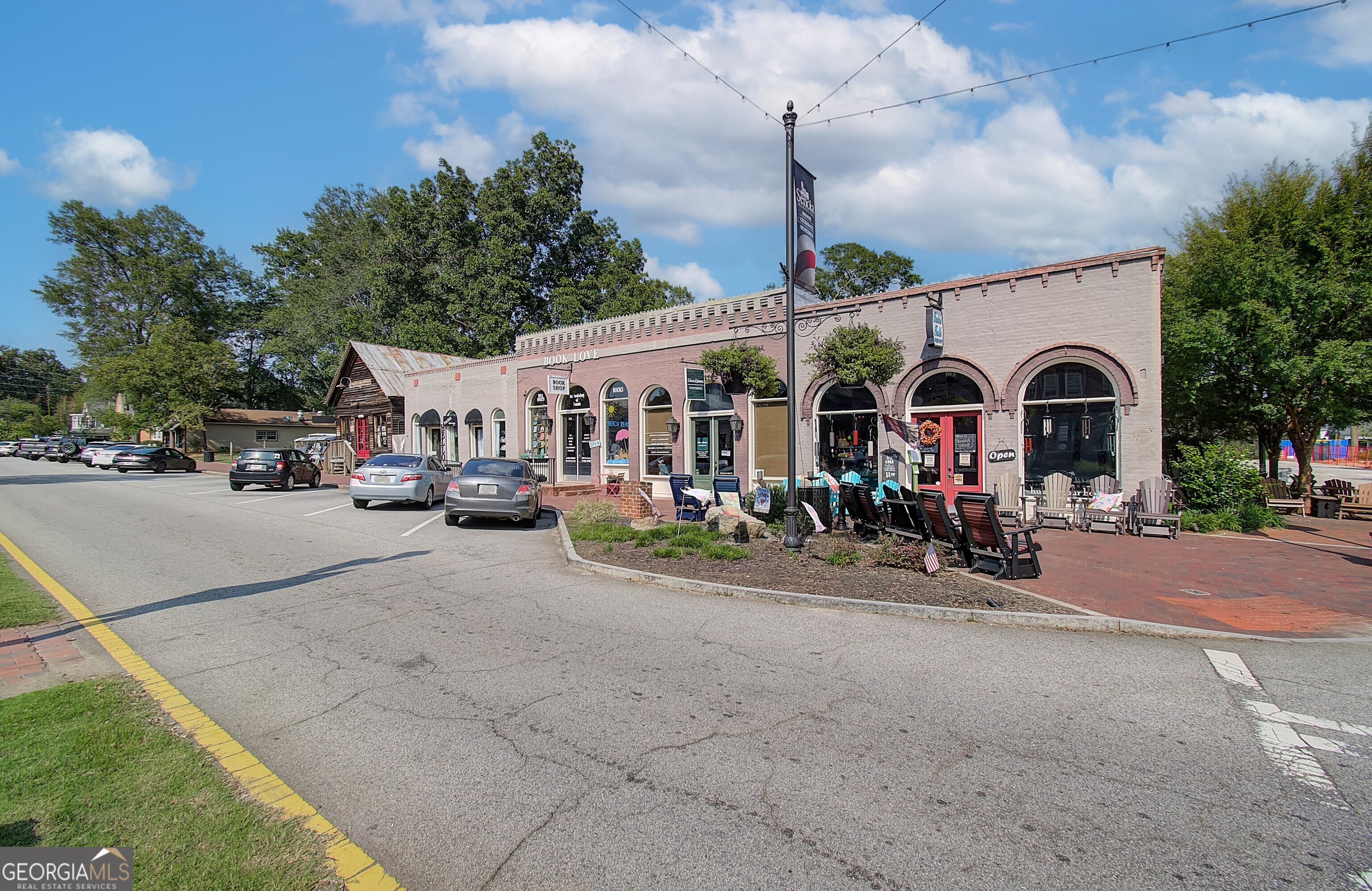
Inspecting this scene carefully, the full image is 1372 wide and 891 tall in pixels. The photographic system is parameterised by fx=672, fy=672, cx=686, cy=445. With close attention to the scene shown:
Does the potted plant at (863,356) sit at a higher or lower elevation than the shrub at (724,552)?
higher

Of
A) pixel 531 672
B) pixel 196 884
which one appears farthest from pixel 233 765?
pixel 531 672

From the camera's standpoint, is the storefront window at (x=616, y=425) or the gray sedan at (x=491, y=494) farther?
the storefront window at (x=616, y=425)

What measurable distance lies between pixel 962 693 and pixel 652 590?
13.7 feet

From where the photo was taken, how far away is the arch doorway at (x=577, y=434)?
902 inches

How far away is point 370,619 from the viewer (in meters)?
6.71

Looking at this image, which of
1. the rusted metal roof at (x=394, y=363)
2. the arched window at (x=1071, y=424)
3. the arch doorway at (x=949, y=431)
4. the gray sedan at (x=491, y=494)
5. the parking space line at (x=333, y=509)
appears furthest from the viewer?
the rusted metal roof at (x=394, y=363)

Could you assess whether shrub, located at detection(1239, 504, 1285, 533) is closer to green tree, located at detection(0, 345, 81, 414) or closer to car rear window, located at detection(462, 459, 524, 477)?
car rear window, located at detection(462, 459, 524, 477)

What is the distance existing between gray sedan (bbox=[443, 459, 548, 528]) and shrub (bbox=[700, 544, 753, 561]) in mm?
5002

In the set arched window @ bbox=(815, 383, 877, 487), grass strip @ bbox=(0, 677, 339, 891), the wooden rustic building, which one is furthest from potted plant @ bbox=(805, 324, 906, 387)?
the wooden rustic building

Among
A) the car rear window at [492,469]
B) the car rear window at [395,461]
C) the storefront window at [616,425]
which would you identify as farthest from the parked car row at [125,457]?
the car rear window at [492,469]

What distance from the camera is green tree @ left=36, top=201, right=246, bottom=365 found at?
59.1 metres

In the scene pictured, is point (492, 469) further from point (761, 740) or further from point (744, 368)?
point (761, 740)

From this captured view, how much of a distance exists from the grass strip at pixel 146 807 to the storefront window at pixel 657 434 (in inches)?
631

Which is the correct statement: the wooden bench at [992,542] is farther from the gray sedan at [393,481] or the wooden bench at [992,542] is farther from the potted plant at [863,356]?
the gray sedan at [393,481]
